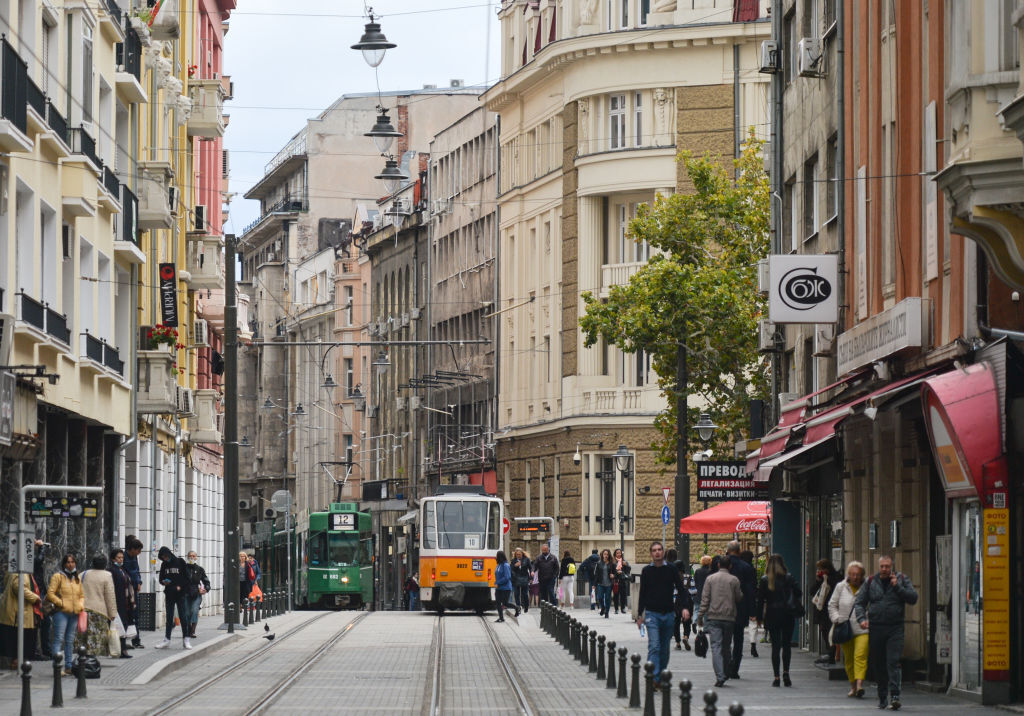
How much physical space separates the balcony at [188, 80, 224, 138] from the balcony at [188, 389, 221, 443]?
617 centimetres

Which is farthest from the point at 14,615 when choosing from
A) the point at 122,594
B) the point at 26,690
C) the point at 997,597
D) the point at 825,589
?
the point at 997,597

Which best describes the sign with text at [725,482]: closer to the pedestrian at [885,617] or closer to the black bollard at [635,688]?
the pedestrian at [885,617]

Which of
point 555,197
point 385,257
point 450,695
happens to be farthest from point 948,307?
point 385,257

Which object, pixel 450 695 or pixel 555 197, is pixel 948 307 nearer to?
pixel 450 695

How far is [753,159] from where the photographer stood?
44.9 m

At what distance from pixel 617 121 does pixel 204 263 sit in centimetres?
1819

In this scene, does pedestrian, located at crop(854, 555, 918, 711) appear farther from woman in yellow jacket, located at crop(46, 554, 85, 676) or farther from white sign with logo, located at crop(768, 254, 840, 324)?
woman in yellow jacket, located at crop(46, 554, 85, 676)

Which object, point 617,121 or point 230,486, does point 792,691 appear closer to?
point 230,486

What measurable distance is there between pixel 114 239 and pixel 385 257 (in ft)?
215

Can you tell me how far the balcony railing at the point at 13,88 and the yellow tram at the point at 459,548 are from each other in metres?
27.3

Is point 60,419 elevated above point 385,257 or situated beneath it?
situated beneath

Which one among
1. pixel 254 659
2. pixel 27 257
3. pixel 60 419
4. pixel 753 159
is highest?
pixel 753 159

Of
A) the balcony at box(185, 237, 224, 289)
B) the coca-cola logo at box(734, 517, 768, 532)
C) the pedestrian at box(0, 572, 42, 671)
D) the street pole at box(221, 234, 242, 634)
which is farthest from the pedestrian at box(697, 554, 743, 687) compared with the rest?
the balcony at box(185, 237, 224, 289)

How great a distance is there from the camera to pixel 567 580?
58188 mm
